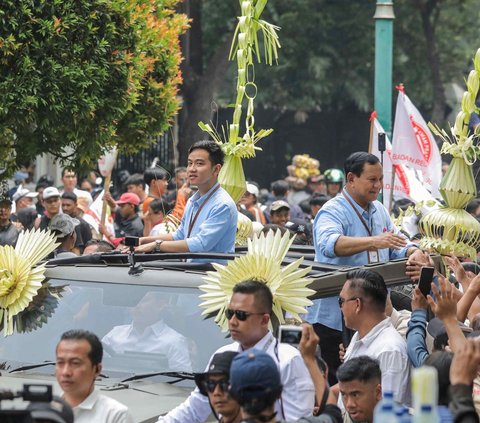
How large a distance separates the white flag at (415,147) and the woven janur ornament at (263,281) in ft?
20.0

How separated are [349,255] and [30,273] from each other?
1.92 m

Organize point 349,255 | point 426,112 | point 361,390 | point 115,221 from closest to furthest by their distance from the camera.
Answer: point 361,390 → point 349,255 → point 115,221 → point 426,112

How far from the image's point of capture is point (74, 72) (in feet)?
37.4

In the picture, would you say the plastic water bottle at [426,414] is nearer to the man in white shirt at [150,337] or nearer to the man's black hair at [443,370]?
the man's black hair at [443,370]

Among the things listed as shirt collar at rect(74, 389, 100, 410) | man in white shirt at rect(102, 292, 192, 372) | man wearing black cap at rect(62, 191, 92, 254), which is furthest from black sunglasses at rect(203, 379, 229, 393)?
man wearing black cap at rect(62, 191, 92, 254)

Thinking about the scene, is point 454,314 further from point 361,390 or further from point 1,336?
point 1,336

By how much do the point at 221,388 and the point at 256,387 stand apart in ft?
2.09

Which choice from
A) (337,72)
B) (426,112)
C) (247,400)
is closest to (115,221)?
(247,400)

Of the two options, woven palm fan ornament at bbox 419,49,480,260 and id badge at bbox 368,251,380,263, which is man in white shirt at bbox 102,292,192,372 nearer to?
id badge at bbox 368,251,380,263

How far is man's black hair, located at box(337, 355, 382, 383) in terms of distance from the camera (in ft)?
19.1

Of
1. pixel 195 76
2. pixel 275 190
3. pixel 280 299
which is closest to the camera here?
pixel 280 299

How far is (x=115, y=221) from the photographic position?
680 inches

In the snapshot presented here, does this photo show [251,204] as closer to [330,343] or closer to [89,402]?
[330,343]

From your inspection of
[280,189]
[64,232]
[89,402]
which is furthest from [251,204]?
[89,402]
